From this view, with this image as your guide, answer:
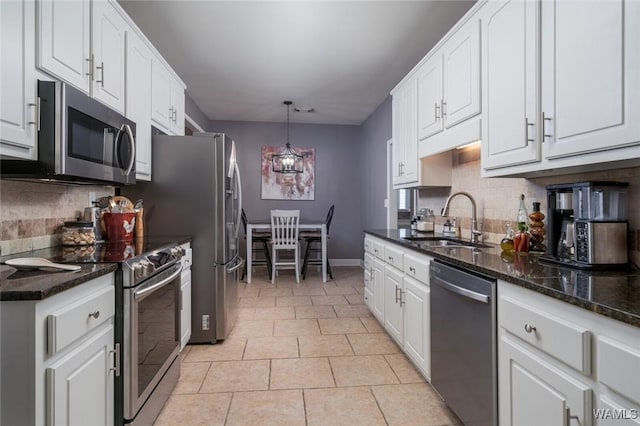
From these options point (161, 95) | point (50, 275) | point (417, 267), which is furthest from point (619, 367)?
point (161, 95)

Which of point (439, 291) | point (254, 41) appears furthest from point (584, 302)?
point (254, 41)

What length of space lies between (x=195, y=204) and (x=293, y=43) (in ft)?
5.90

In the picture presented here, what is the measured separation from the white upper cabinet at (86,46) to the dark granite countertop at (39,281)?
0.85 meters

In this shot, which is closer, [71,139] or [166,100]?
[71,139]

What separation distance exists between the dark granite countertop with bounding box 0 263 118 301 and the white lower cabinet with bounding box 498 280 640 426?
1.56 meters

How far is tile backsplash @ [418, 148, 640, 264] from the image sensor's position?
1440 mm

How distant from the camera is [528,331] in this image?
3.84 ft

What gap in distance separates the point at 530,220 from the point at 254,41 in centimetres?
276

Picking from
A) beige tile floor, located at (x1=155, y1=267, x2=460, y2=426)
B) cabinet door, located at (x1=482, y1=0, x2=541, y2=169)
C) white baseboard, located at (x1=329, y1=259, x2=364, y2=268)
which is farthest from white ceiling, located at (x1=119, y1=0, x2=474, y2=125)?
white baseboard, located at (x1=329, y1=259, x2=364, y2=268)

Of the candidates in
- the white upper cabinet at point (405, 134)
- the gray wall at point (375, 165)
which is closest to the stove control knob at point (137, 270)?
the white upper cabinet at point (405, 134)

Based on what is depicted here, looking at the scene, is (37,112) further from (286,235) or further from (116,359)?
(286,235)

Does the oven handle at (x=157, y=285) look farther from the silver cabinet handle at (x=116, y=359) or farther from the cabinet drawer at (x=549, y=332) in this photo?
the cabinet drawer at (x=549, y=332)

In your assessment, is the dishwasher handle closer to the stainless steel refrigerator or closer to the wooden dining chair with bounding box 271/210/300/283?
A: the stainless steel refrigerator

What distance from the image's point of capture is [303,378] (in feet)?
7.27
